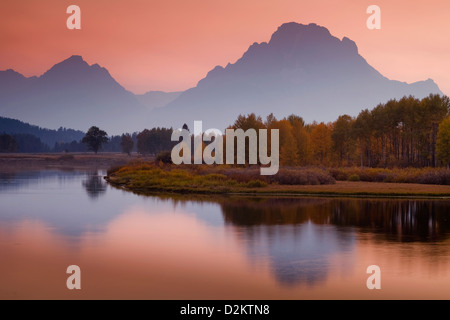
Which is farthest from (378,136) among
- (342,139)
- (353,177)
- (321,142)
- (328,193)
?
(328,193)

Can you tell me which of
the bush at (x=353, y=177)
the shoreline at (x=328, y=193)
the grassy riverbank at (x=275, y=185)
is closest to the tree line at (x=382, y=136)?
the bush at (x=353, y=177)

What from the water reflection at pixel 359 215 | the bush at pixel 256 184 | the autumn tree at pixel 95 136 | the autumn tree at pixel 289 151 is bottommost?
the water reflection at pixel 359 215

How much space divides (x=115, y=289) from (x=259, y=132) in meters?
60.8

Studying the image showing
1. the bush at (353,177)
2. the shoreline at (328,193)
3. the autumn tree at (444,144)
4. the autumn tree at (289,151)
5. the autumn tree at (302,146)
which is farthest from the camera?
the autumn tree at (302,146)

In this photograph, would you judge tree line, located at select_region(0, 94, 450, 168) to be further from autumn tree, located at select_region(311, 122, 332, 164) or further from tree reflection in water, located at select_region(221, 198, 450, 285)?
tree reflection in water, located at select_region(221, 198, 450, 285)

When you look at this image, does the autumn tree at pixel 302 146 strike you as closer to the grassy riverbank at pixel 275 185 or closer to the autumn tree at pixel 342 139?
the autumn tree at pixel 342 139

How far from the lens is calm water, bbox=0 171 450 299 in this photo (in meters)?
13.4

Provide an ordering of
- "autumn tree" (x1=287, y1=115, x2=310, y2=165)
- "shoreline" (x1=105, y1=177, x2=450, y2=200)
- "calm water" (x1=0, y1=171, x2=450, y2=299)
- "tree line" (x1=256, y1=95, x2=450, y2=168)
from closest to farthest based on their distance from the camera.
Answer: "calm water" (x1=0, y1=171, x2=450, y2=299) → "shoreline" (x1=105, y1=177, x2=450, y2=200) → "tree line" (x1=256, y1=95, x2=450, y2=168) → "autumn tree" (x1=287, y1=115, x2=310, y2=165)

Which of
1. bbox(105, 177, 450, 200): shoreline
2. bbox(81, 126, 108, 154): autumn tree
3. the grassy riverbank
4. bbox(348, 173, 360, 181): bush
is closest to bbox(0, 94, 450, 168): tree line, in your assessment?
bbox(348, 173, 360, 181): bush

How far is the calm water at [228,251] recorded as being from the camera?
1343cm

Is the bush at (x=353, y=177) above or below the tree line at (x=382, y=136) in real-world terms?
below

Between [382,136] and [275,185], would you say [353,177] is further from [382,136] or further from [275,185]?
[382,136]

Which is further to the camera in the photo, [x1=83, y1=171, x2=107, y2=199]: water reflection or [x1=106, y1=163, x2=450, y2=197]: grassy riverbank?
[x1=83, y1=171, x2=107, y2=199]: water reflection

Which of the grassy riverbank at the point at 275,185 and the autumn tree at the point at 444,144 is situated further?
the autumn tree at the point at 444,144
